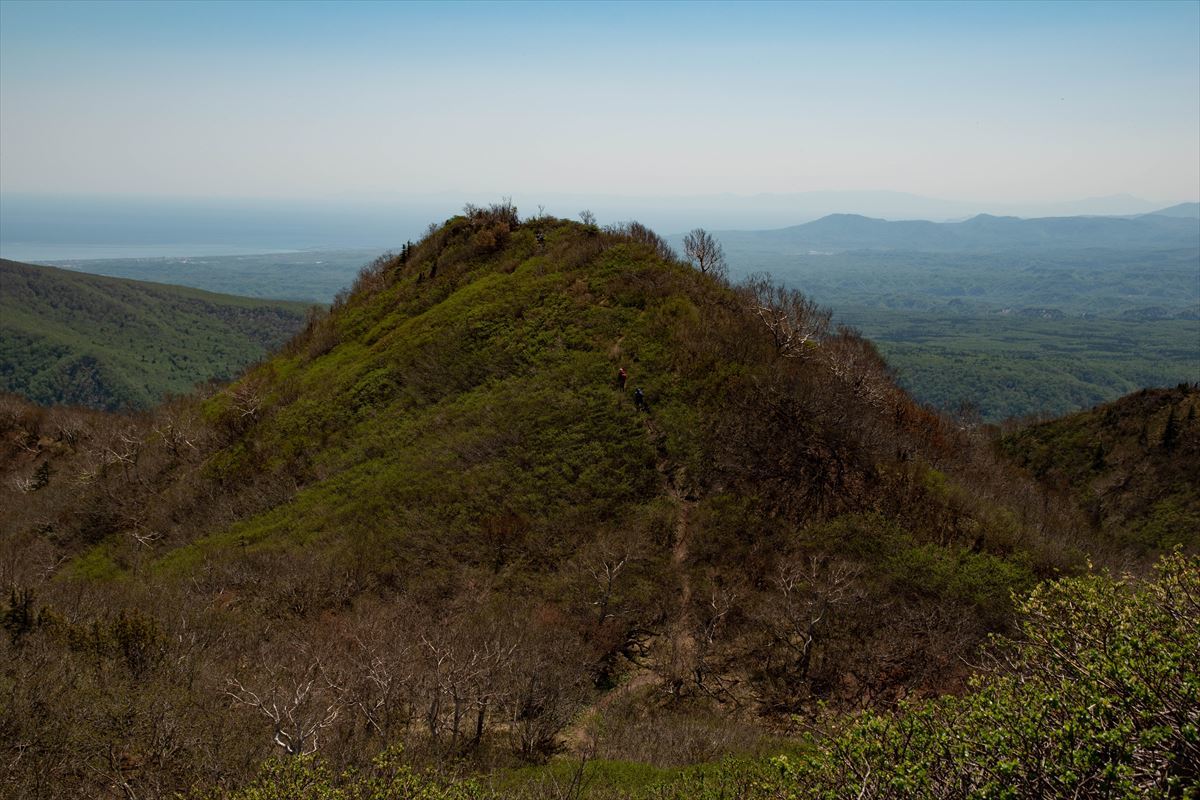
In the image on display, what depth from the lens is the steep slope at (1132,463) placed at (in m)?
47.9

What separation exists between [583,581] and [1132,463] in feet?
191

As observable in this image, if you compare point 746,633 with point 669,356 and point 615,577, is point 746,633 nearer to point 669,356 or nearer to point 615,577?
point 615,577

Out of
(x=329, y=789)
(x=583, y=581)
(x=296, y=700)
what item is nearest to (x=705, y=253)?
(x=583, y=581)

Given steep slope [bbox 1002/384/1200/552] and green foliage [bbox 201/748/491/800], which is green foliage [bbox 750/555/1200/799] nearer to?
green foliage [bbox 201/748/491/800]

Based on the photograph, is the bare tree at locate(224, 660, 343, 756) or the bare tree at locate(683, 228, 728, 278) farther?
the bare tree at locate(683, 228, 728, 278)

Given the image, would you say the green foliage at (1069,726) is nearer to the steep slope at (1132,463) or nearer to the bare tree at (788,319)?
the bare tree at (788,319)

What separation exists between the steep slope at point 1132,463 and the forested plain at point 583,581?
0.81 meters

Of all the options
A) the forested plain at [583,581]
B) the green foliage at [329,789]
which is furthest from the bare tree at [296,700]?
the green foliage at [329,789]

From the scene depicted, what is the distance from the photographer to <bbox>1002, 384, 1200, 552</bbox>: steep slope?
1887 inches

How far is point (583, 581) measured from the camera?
27438 mm

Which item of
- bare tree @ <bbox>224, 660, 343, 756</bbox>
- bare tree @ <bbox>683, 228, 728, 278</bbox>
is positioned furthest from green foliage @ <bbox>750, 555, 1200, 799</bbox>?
bare tree @ <bbox>683, 228, 728, 278</bbox>

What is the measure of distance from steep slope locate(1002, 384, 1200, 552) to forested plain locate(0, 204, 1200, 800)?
0.81m

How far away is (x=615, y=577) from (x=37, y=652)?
2074cm

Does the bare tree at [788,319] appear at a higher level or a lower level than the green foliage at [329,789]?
higher
